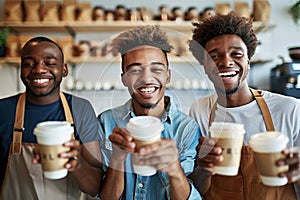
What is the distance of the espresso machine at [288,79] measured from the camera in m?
1.90

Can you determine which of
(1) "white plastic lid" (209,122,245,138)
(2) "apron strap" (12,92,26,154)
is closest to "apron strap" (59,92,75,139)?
(2) "apron strap" (12,92,26,154)

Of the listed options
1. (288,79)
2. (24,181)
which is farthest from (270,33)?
(24,181)

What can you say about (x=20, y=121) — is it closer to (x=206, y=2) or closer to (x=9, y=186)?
(x=9, y=186)

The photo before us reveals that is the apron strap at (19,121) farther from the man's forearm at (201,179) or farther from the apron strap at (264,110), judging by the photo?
the apron strap at (264,110)

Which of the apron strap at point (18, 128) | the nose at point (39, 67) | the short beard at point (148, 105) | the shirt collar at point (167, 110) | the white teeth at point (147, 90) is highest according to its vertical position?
the nose at point (39, 67)

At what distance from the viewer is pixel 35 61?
95cm

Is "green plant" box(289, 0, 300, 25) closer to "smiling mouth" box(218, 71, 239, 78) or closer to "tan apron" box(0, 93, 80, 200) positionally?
"smiling mouth" box(218, 71, 239, 78)

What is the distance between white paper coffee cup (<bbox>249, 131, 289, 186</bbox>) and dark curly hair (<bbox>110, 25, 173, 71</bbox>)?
0.91 ft

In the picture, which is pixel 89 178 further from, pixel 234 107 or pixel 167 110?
pixel 234 107

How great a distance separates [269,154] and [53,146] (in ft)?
1.37

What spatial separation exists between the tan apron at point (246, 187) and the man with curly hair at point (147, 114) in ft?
0.30

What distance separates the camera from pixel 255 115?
101 centimetres

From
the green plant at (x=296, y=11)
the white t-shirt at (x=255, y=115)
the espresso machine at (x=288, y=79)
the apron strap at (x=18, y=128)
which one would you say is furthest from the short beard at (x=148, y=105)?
the green plant at (x=296, y=11)

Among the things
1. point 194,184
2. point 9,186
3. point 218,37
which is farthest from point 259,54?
point 9,186
